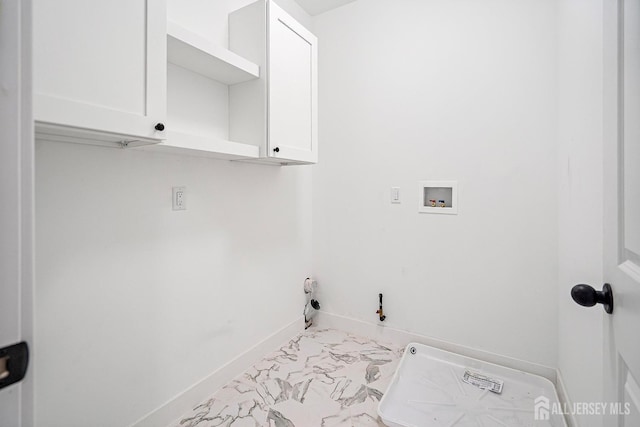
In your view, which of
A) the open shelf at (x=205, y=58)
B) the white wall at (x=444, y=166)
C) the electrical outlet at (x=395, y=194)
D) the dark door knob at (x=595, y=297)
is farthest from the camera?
the electrical outlet at (x=395, y=194)

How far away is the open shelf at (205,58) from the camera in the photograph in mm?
1147

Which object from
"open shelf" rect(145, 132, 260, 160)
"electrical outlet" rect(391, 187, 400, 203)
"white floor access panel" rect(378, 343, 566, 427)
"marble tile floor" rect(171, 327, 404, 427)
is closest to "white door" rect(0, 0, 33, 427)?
"open shelf" rect(145, 132, 260, 160)

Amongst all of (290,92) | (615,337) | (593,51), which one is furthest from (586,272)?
(290,92)

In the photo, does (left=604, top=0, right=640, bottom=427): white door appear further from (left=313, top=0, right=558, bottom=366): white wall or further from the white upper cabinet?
the white upper cabinet

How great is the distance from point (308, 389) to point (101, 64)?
5.49ft

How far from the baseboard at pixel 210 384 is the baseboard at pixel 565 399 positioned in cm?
158

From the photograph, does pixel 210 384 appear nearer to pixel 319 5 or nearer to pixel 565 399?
pixel 565 399

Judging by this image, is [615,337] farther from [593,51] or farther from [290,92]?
[290,92]

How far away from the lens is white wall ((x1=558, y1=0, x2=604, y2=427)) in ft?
3.37

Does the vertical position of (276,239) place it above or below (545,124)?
below

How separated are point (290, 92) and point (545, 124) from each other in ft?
4.62

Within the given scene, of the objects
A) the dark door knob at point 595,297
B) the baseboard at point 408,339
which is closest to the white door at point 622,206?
the dark door knob at point 595,297

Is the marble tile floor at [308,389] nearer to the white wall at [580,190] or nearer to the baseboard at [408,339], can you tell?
the baseboard at [408,339]

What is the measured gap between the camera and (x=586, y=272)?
3.89ft
